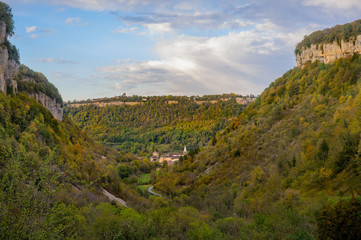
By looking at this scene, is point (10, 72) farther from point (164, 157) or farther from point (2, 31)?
point (164, 157)

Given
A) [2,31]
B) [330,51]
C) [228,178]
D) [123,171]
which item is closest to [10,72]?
[2,31]

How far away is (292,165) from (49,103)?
42.1m

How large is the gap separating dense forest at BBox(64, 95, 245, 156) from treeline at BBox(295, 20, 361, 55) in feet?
218

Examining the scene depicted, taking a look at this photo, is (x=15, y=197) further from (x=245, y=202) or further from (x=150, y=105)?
(x=150, y=105)

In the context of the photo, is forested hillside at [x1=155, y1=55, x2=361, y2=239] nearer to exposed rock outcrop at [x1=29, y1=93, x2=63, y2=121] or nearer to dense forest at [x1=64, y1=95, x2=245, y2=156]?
exposed rock outcrop at [x1=29, y1=93, x2=63, y2=121]

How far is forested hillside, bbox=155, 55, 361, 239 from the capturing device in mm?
24625

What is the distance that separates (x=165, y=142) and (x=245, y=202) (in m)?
112

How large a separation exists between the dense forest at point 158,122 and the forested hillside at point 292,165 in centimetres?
6272

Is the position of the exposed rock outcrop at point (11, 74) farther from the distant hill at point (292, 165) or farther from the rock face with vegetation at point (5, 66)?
the distant hill at point (292, 165)


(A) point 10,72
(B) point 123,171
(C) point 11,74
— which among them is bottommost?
(B) point 123,171

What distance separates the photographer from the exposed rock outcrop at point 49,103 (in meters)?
46.7

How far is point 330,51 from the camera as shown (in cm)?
5469

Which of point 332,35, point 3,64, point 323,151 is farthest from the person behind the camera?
point 332,35

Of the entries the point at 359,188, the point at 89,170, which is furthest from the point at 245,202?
the point at 89,170
